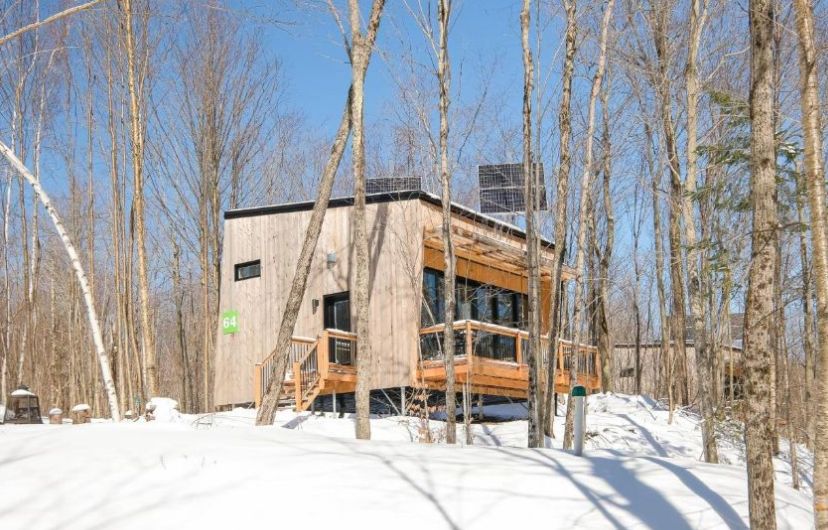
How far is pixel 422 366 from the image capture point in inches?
578

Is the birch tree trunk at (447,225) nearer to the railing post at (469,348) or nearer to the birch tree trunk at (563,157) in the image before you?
the railing post at (469,348)

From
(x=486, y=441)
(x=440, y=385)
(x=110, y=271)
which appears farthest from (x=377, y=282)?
(x=110, y=271)

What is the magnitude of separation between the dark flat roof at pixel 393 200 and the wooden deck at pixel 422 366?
8.60ft

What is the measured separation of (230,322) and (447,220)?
721 centimetres

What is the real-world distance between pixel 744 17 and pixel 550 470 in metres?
11.5

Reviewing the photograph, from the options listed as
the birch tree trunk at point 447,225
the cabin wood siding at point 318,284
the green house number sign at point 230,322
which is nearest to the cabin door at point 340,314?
the cabin wood siding at point 318,284

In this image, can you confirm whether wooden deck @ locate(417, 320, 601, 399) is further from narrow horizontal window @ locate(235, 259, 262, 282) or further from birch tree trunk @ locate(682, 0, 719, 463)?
narrow horizontal window @ locate(235, 259, 262, 282)

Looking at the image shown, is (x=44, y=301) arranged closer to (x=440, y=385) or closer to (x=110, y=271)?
(x=110, y=271)

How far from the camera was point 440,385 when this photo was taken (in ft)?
52.2

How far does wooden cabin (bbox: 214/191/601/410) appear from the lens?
51.0ft

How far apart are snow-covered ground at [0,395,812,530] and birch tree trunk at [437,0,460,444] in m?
5.15

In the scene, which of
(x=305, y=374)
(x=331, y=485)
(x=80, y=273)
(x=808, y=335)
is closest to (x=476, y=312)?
(x=305, y=374)

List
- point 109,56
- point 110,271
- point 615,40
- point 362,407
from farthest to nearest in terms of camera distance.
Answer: point 110,271 < point 109,56 < point 615,40 < point 362,407

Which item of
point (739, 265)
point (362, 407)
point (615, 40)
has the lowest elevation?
point (362, 407)
